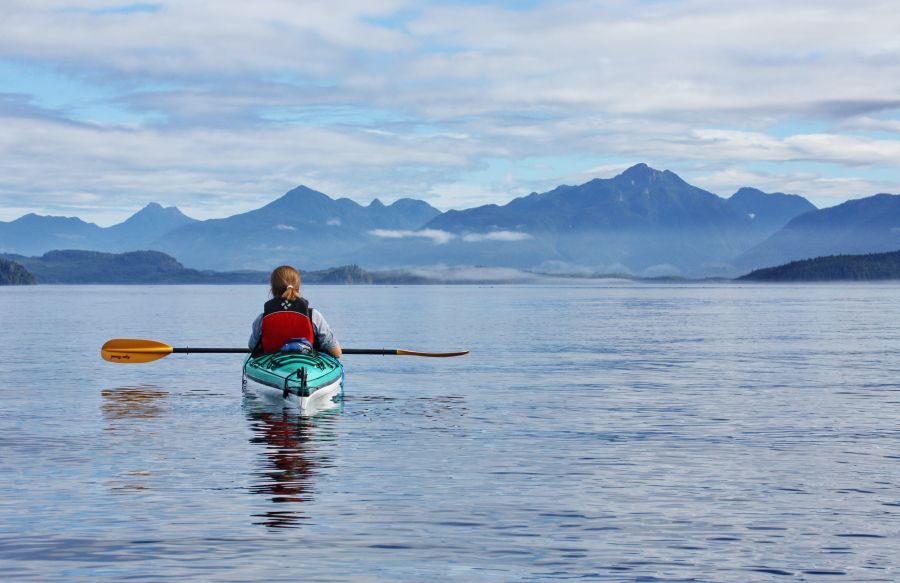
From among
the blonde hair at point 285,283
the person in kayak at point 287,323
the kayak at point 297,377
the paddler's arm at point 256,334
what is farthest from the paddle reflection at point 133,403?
the blonde hair at point 285,283

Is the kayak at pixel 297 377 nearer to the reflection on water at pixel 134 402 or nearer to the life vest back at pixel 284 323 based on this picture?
the life vest back at pixel 284 323

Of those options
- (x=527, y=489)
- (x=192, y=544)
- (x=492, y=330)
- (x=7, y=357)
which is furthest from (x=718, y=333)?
(x=192, y=544)

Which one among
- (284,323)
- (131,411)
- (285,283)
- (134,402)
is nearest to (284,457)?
(285,283)

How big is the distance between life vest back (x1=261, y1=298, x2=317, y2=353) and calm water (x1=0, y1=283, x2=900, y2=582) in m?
1.84

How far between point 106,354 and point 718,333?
48.2 m

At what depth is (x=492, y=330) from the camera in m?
82.8

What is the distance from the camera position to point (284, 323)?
29.2 m

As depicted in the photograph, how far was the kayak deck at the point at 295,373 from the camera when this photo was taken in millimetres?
28266

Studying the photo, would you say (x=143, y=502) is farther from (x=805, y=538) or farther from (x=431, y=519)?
(x=805, y=538)

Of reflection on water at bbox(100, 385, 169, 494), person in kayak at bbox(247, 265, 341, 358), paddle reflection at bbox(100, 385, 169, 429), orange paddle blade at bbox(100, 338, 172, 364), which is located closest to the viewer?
reflection on water at bbox(100, 385, 169, 494)

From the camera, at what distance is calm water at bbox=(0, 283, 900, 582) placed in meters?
13.6

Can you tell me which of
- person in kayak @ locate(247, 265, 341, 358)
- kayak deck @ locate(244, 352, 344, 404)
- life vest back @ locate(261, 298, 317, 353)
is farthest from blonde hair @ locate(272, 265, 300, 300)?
kayak deck @ locate(244, 352, 344, 404)

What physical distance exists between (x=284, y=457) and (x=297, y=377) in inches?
263

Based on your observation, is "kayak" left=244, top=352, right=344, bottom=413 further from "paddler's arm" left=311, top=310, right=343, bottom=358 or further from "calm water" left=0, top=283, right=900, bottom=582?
"calm water" left=0, top=283, right=900, bottom=582
